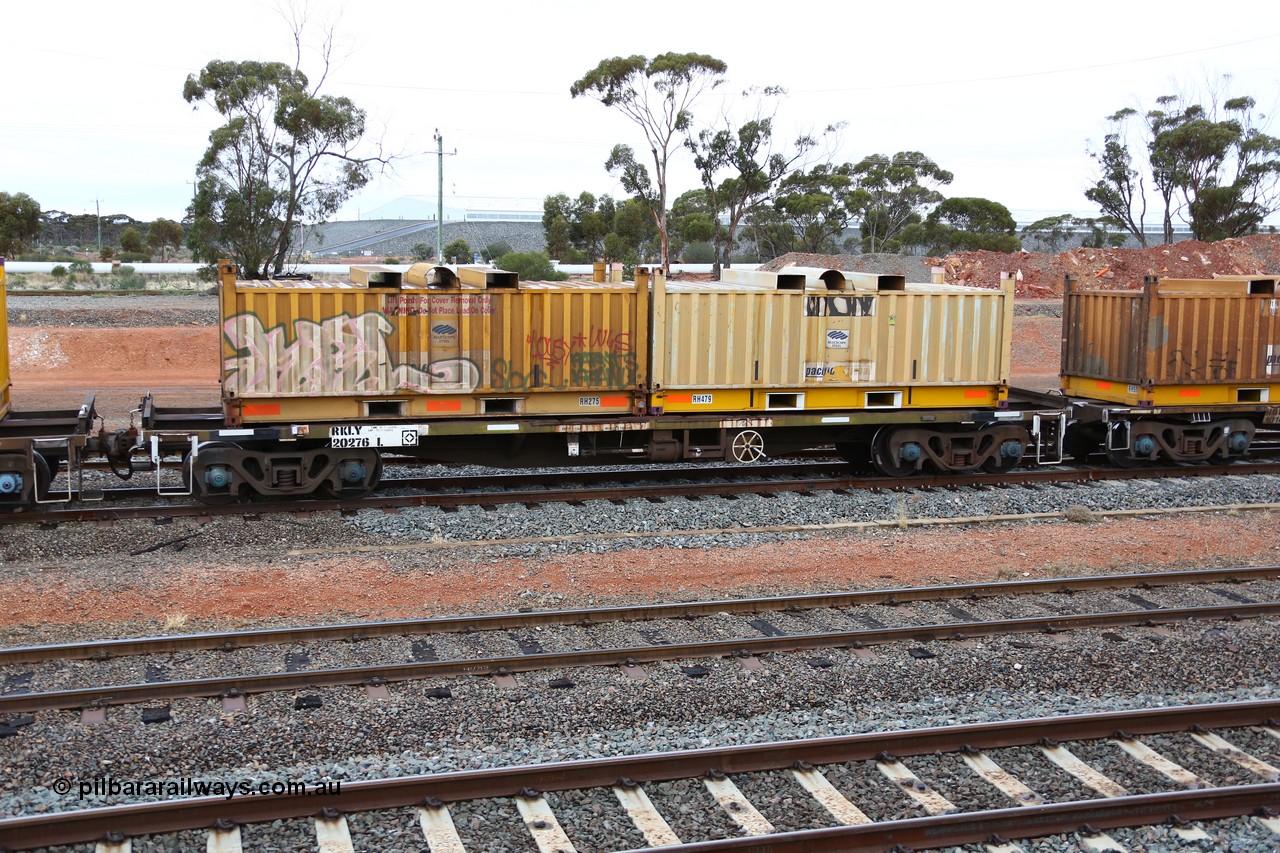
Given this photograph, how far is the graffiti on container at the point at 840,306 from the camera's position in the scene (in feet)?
50.8

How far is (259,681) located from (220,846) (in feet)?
7.10

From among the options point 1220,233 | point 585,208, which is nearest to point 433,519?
point 585,208

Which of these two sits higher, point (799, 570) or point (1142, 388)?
point (1142, 388)

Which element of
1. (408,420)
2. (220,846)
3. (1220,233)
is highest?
(1220,233)

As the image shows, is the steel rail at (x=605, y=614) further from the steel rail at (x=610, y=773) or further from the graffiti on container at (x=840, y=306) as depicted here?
the graffiti on container at (x=840, y=306)

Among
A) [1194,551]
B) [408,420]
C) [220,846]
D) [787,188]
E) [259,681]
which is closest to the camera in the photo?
[220,846]

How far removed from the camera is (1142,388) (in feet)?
56.8

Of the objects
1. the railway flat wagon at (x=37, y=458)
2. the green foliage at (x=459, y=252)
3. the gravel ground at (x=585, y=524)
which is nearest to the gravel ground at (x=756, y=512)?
the gravel ground at (x=585, y=524)

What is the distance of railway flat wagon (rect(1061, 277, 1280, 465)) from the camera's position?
56.8 feet

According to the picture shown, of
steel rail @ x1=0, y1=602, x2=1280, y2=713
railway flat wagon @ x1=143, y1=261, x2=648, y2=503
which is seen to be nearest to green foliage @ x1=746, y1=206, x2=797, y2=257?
railway flat wagon @ x1=143, y1=261, x2=648, y2=503

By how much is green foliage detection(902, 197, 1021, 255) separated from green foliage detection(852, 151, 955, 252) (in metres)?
1.00

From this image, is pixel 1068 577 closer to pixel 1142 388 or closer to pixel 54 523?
pixel 1142 388

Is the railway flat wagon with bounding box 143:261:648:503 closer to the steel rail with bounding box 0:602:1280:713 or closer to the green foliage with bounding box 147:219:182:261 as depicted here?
the steel rail with bounding box 0:602:1280:713

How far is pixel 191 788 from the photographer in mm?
6855
